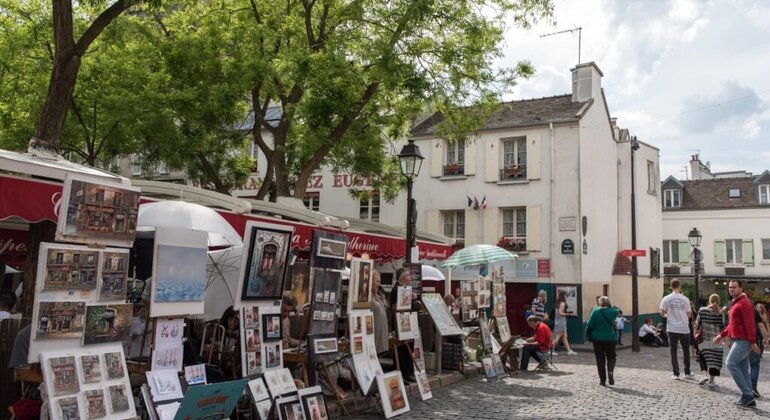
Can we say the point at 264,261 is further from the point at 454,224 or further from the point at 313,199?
the point at 313,199

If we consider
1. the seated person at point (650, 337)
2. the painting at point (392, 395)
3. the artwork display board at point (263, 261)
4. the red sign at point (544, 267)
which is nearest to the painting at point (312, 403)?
the artwork display board at point (263, 261)

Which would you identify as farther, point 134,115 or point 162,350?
point 134,115

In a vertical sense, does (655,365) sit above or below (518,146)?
below

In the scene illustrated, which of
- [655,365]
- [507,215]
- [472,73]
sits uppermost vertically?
[472,73]

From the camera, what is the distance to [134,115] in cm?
1386

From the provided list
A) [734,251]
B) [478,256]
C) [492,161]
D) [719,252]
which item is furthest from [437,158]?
[734,251]

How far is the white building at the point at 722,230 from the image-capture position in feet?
128

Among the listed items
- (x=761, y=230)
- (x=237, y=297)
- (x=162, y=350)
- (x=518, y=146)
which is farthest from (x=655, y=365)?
(x=761, y=230)

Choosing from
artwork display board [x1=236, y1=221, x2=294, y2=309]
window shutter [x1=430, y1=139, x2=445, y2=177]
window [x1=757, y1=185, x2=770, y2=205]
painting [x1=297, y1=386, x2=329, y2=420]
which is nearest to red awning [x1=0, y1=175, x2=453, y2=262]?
artwork display board [x1=236, y1=221, x2=294, y2=309]

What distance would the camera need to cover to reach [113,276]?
595 centimetres

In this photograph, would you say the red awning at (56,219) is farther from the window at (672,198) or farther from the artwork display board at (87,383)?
the window at (672,198)

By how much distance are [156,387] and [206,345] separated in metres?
2.52

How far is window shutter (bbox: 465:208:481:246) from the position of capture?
80.1 ft

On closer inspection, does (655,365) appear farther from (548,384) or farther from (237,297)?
(237,297)
